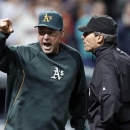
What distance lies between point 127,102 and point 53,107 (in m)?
0.80

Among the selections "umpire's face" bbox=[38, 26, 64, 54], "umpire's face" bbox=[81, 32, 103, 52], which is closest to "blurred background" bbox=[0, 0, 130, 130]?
"umpire's face" bbox=[81, 32, 103, 52]

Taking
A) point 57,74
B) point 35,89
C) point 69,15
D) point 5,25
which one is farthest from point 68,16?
point 5,25

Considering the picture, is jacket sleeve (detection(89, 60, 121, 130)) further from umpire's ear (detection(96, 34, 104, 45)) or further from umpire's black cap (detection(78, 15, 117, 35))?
umpire's black cap (detection(78, 15, 117, 35))

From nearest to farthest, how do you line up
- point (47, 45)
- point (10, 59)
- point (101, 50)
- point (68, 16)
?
point (10, 59)
point (47, 45)
point (101, 50)
point (68, 16)

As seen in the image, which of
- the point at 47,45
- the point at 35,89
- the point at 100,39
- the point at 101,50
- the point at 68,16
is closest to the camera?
the point at 35,89

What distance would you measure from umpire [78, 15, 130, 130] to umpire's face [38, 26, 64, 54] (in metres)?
0.53

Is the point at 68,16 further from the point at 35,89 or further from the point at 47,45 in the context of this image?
the point at 35,89

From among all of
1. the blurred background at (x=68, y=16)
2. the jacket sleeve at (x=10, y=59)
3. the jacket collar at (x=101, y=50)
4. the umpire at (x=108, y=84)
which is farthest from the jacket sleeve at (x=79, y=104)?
the blurred background at (x=68, y=16)

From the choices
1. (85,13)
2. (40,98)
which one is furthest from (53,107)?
(85,13)

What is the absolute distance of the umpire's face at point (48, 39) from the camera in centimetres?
483

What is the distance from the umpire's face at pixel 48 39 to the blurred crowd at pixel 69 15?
12.4 ft

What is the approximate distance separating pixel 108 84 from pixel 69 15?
4.35 meters

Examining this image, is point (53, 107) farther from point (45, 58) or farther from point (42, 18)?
point (42, 18)

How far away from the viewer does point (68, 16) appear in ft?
30.1
